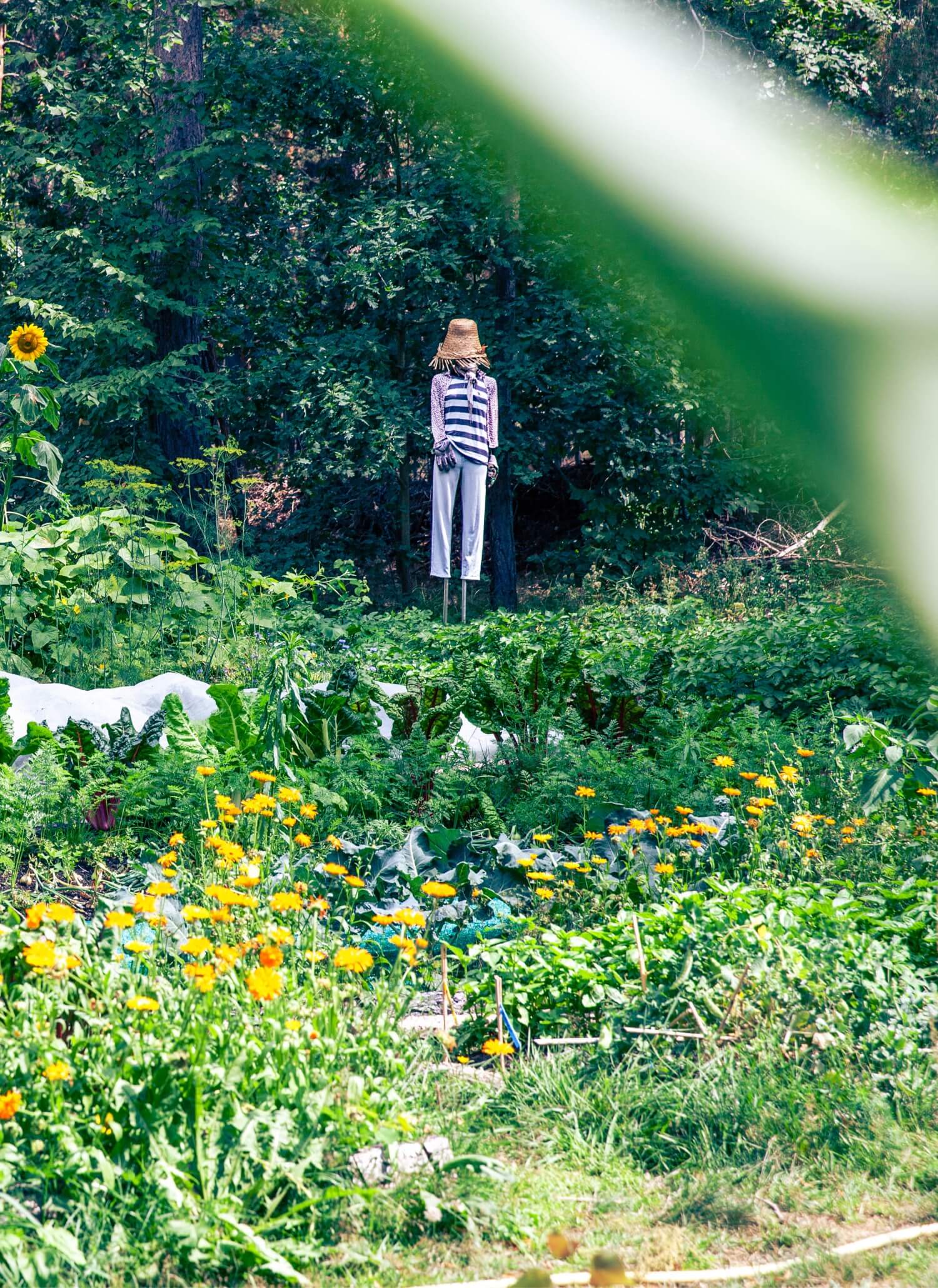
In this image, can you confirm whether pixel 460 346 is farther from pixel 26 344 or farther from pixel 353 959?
pixel 353 959

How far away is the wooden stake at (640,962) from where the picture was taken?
2.33m

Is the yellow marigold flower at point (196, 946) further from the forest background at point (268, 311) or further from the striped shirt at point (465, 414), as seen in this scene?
the forest background at point (268, 311)

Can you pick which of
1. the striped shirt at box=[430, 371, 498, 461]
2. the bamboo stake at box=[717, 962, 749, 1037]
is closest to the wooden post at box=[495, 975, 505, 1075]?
the bamboo stake at box=[717, 962, 749, 1037]

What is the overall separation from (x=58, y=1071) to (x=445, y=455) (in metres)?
6.87

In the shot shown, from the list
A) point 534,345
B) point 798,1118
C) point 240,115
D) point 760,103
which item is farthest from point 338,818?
point 240,115

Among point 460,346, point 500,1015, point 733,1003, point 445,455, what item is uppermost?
point 460,346

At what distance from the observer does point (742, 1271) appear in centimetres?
162

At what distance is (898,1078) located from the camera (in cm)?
211

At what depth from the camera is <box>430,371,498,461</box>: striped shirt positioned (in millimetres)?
8023

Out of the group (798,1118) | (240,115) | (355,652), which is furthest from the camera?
(240,115)

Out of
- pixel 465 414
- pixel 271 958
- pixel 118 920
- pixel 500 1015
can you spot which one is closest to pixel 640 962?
pixel 500 1015

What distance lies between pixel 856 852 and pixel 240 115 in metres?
9.13

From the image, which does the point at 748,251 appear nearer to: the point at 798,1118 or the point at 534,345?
the point at 798,1118

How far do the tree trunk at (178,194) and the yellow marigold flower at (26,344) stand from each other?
531 cm
